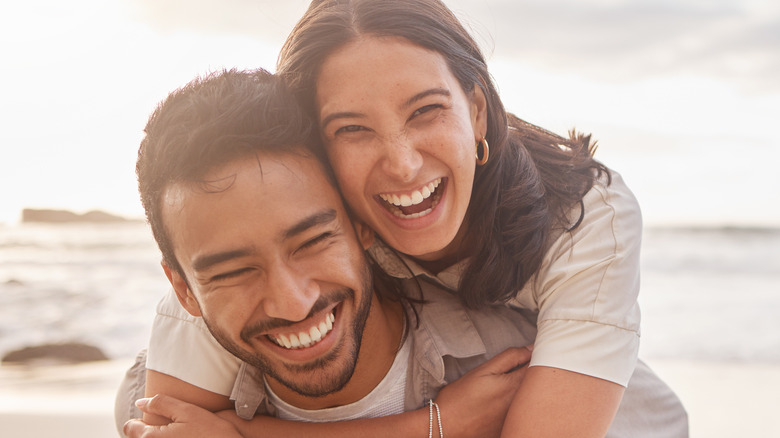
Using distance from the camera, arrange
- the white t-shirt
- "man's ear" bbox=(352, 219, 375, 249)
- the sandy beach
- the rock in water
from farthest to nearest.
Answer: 1. the rock in water
2. the sandy beach
3. "man's ear" bbox=(352, 219, 375, 249)
4. the white t-shirt

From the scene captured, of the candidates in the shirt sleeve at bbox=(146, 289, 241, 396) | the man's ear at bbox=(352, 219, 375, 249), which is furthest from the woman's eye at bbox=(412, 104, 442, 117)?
the shirt sleeve at bbox=(146, 289, 241, 396)

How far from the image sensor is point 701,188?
12570 mm

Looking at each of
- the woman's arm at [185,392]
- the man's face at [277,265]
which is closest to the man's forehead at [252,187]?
the man's face at [277,265]

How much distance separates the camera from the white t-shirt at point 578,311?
79.4 inches

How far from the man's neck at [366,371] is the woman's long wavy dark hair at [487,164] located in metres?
0.30

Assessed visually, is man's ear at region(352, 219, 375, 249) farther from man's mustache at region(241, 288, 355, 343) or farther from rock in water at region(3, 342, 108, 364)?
rock in water at region(3, 342, 108, 364)

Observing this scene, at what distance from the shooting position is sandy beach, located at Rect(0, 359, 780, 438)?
373 cm

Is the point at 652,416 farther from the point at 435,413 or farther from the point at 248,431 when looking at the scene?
the point at 248,431

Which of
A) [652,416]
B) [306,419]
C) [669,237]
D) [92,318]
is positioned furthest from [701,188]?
[306,419]

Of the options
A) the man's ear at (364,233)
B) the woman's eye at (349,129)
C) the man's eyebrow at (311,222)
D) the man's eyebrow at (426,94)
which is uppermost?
the man's eyebrow at (426,94)

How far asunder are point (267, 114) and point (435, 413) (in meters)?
1.00

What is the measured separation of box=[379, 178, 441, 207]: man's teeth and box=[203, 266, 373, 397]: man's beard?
0.70 ft

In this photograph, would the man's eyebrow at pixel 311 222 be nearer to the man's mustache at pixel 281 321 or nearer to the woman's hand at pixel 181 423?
the man's mustache at pixel 281 321

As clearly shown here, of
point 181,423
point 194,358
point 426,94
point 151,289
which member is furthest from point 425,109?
point 151,289
